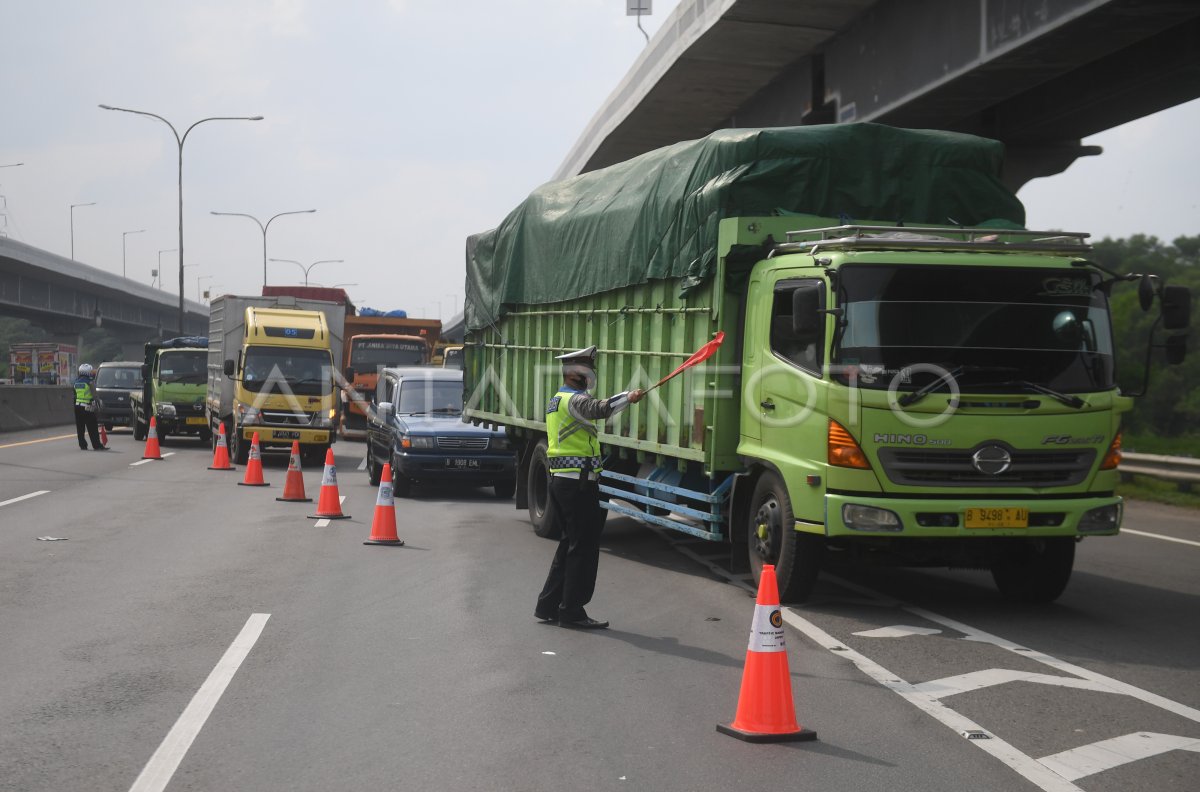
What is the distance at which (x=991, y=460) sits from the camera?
9.30 meters

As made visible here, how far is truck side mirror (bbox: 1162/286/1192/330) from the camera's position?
367 inches

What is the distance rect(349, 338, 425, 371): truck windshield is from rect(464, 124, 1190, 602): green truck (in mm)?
27374

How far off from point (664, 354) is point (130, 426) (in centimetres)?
3208

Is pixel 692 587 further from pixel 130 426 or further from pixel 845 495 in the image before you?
pixel 130 426

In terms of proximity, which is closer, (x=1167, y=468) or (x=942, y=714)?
(x=942, y=714)

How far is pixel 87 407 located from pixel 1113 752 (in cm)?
2562

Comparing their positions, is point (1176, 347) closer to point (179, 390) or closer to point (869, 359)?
point (869, 359)

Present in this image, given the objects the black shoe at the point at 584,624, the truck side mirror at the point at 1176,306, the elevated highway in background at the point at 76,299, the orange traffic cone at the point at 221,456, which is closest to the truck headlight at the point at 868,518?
the black shoe at the point at 584,624

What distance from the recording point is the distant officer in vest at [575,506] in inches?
360

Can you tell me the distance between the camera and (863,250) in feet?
32.0

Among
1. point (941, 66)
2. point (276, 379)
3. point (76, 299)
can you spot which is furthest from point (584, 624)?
point (76, 299)

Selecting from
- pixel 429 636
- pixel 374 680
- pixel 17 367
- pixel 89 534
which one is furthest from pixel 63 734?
pixel 17 367

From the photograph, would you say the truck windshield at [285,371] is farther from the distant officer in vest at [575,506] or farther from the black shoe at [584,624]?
the black shoe at [584,624]

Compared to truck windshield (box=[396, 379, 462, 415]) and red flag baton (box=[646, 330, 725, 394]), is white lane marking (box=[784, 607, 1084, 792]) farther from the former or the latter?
truck windshield (box=[396, 379, 462, 415])
